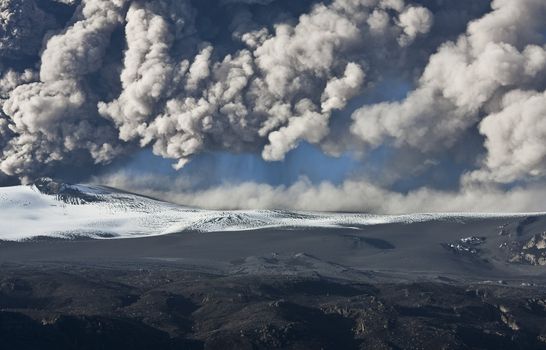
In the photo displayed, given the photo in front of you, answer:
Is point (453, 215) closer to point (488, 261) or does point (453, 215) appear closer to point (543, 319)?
point (488, 261)

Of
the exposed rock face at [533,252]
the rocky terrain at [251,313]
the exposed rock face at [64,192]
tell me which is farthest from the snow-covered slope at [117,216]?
the rocky terrain at [251,313]

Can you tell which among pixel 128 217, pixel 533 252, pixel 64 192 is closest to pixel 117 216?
pixel 128 217

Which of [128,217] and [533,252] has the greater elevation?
[128,217]

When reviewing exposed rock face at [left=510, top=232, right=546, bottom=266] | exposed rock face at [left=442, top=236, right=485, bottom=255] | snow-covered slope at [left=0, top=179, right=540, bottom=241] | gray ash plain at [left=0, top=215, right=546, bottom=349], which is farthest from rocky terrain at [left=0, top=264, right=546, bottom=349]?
snow-covered slope at [left=0, top=179, right=540, bottom=241]

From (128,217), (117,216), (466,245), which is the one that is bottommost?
(466,245)

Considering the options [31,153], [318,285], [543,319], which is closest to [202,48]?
[31,153]

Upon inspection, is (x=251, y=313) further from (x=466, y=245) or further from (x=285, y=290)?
(x=466, y=245)
